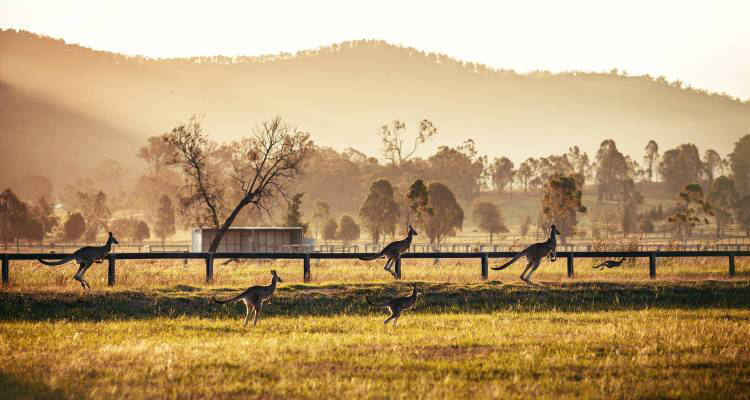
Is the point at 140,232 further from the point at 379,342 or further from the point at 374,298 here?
the point at 379,342

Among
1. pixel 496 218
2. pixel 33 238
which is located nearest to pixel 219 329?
pixel 33 238

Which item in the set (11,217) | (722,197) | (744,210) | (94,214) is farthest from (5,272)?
(744,210)

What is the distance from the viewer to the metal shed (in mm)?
61469

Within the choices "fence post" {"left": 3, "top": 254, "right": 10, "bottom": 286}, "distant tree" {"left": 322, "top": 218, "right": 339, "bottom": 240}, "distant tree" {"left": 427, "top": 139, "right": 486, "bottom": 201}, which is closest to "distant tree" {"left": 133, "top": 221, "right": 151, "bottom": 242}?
"distant tree" {"left": 322, "top": 218, "right": 339, "bottom": 240}

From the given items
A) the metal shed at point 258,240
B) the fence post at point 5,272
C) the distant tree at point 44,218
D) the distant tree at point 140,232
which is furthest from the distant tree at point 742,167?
the fence post at point 5,272

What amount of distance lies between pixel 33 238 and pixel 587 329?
4008 inches

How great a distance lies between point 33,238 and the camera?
352 feet

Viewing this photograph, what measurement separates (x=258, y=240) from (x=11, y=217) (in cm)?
5186

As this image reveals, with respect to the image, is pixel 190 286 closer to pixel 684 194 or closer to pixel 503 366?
pixel 503 366

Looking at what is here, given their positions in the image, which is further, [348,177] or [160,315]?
[348,177]

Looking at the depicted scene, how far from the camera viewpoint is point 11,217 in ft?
336

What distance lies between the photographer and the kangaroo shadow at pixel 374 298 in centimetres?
2064

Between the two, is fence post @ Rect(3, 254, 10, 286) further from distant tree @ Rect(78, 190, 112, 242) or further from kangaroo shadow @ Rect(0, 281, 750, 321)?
distant tree @ Rect(78, 190, 112, 242)

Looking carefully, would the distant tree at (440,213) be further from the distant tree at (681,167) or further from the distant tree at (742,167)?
the distant tree at (742,167)
